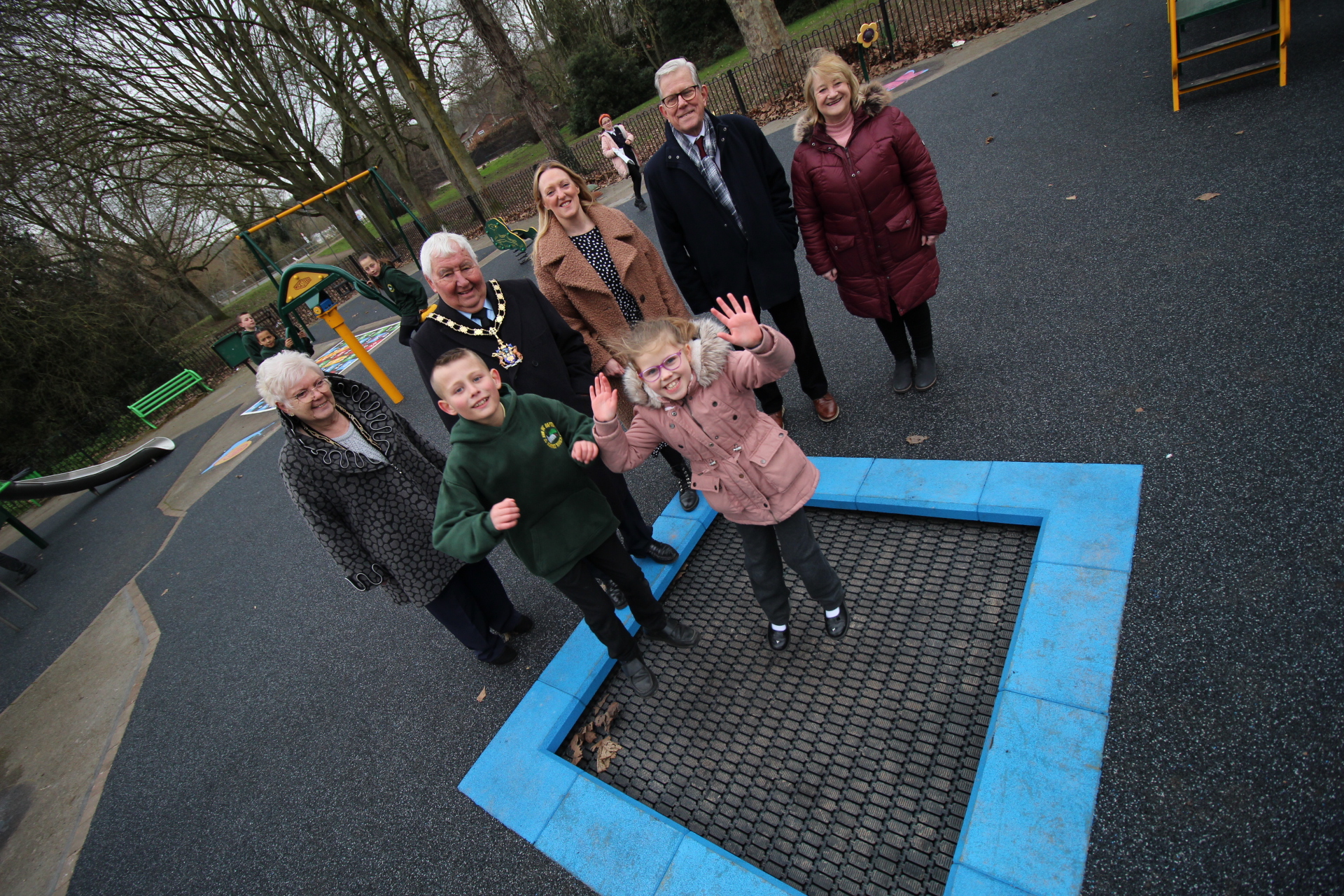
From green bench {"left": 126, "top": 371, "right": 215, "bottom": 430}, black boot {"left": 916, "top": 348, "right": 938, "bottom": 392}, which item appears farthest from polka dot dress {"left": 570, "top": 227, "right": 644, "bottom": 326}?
green bench {"left": 126, "top": 371, "right": 215, "bottom": 430}

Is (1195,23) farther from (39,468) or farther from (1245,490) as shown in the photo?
(39,468)

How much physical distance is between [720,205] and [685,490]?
1636mm

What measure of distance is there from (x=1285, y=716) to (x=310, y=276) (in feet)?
26.2

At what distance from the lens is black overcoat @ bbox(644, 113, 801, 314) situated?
3.05m

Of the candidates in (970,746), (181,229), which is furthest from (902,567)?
(181,229)

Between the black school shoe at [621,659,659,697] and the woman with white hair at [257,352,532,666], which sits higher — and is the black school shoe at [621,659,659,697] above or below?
below

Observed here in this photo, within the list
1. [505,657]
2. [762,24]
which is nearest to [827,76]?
[505,657]

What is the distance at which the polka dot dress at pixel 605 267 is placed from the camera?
300 centimetres

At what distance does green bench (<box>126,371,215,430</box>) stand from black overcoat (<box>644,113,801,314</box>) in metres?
11.9

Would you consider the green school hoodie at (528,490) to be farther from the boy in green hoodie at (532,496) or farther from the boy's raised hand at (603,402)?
the boy's raised hand at (603,402)

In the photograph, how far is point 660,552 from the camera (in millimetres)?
3303

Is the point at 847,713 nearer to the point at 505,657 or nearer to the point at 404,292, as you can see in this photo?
the point at 505,657

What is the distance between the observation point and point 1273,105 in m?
4.83

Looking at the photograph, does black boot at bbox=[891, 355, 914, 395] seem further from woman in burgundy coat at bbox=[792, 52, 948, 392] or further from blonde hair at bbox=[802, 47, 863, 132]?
blonde hair at bbox=[802, 47, 863, 132]
